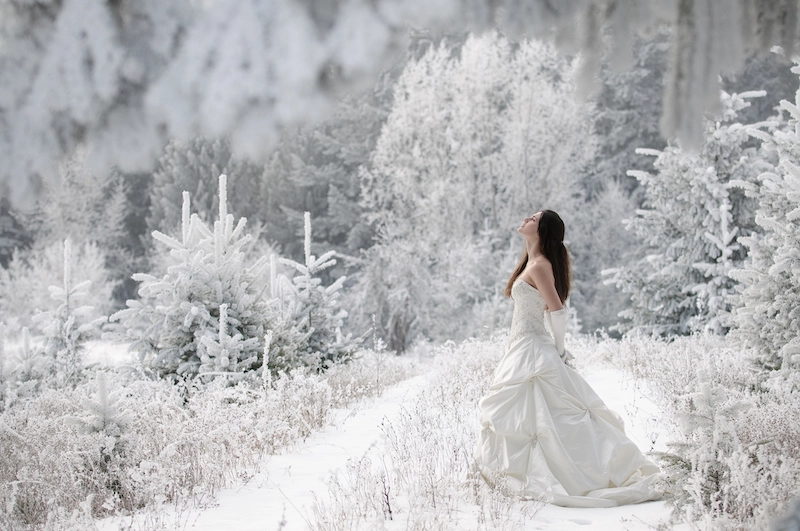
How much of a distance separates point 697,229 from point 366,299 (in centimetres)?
869

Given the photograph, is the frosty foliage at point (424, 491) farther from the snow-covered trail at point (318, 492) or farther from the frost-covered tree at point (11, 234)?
the frost-covered tree at point (11, 234)

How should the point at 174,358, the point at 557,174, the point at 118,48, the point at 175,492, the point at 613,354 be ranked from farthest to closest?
the point at 557,174 → the point at 613,354 → the point at 174,358 → the point at 175,492 → the point at 118,48

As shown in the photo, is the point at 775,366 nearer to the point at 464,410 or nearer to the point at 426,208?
A: the point at 464,410

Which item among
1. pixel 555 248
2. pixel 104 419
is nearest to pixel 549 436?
pixel 555 248

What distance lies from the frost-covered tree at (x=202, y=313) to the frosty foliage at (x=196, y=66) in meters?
4.69

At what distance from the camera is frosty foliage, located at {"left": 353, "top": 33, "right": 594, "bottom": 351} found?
18297 mm

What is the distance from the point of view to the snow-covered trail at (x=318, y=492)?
136 inches

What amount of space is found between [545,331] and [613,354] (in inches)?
245

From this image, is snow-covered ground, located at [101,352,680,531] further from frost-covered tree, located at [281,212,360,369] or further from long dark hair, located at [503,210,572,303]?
frost-covered tree, located at [281,212,360,369]

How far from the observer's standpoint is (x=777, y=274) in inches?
234

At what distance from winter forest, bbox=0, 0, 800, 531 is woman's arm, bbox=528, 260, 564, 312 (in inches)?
41.9

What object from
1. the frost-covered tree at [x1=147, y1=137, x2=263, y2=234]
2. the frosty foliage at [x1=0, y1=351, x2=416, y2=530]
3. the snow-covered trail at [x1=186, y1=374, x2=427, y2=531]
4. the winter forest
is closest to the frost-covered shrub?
the winter forest

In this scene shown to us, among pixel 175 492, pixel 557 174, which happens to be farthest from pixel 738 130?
pixel 175 492

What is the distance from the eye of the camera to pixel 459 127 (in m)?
19.9
